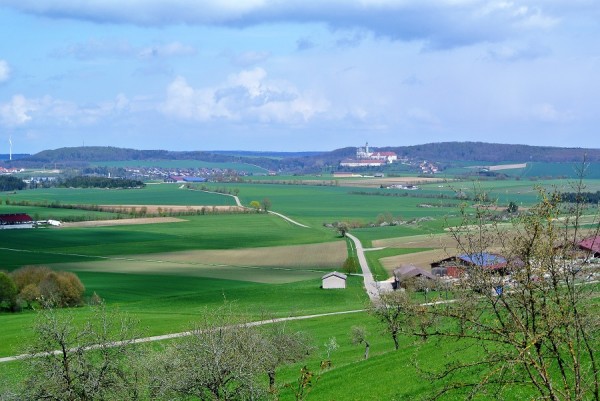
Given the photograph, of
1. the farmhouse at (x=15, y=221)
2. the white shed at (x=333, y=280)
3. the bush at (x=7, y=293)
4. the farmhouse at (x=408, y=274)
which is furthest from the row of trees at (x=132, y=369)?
the farmhouse at (x=15, y=221)

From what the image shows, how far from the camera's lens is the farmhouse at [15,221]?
12165 cm

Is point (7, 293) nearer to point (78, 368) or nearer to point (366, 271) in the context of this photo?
point (366, 271)

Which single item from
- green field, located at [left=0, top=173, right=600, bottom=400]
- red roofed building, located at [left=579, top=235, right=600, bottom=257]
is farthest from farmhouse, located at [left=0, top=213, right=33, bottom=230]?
red roofed building, located at [left=579, top=235, right=600, bottom=257]

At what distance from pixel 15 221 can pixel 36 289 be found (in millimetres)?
65164

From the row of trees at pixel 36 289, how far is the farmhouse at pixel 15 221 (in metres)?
57.3

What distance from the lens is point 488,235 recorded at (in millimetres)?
10883

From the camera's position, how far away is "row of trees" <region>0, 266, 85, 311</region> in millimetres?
63156

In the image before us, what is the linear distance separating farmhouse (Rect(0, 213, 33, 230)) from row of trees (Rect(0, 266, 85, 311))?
57.3 meters

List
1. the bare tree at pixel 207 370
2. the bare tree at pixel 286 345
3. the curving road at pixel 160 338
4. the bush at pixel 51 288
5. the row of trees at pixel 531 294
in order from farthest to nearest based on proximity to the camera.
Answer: the bush at pixel 51 288 → the bare tree at pixel 286 345 → the curving road at pixel 160 338 → the bare tree at pixel 207 370 → the row of trees at pixel 531 294

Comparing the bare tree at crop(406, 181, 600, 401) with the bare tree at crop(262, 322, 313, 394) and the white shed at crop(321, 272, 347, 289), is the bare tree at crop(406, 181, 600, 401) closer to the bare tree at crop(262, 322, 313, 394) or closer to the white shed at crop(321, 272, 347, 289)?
the bare tree at crop(262, 322, 313, 394)

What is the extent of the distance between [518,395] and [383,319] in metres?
21.1

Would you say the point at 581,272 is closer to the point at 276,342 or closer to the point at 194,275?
the point at 276,342

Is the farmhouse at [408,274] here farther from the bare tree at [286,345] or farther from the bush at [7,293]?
the bush at [7,293]

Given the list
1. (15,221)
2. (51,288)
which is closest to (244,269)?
(51,288)
